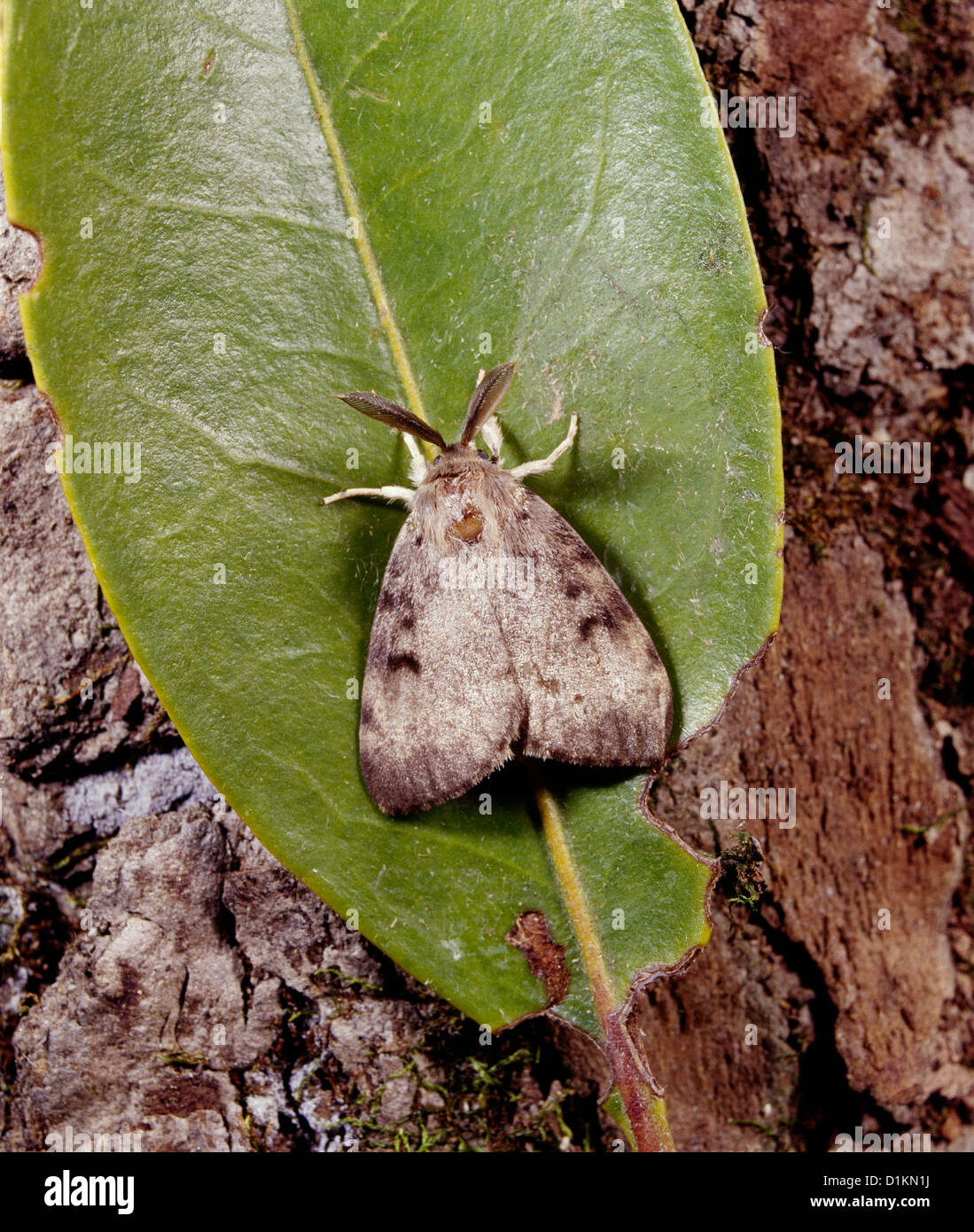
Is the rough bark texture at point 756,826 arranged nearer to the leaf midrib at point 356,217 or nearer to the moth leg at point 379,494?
the moth leg at point 379,494

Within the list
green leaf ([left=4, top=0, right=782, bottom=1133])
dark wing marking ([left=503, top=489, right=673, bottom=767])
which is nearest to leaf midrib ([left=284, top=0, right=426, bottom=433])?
green leaf ([left=4, top=0, right=782, bottom=1133])

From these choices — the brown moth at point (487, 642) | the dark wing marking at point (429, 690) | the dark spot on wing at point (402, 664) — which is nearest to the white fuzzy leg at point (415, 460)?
the brown moth at point (487, 642)

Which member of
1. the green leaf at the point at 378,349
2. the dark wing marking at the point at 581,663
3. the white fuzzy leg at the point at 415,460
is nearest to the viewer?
the green leaf at the point at 378,349

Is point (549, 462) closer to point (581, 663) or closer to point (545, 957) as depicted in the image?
point (581, 663)

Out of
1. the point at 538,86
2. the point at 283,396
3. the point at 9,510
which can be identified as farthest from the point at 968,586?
the point at 9,510

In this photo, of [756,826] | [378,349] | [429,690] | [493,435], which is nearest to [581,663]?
[429,690]

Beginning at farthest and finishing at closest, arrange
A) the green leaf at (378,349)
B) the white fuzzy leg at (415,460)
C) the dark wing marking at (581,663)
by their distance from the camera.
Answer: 1. the white fuzzy leg at (415,460)
2. the dark wing marking at (581,663)
3. the green leaf at (378,349)

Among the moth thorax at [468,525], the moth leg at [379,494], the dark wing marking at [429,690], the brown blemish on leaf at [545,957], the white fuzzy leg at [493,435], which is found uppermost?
the white fuzzy leg at [493,435]
